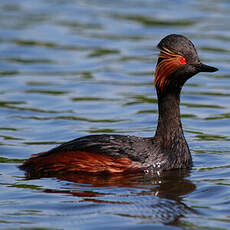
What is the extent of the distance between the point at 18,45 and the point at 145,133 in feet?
30.5

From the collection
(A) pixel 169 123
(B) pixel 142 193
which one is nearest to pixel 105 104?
(A) pixel 169 123

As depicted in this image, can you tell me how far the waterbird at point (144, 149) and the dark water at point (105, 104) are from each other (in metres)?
0.25

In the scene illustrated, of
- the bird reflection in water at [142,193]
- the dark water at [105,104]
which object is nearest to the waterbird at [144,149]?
the bird reflection in water at [142,193]

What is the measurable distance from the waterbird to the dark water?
251mm

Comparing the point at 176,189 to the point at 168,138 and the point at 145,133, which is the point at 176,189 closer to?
the point at 168,138

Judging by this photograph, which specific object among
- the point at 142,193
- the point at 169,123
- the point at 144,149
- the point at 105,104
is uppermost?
the point at 105,104

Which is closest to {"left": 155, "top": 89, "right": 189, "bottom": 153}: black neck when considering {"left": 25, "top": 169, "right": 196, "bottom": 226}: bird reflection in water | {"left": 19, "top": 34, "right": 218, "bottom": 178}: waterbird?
{"left": 19, "top": 34, "right": 218, "bottom": 178}: waterbird

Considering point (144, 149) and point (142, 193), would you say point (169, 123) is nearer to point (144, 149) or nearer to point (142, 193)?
point (144, 149)

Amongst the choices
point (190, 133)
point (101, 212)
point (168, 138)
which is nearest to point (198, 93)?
point (190, 133)

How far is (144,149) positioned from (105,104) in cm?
555

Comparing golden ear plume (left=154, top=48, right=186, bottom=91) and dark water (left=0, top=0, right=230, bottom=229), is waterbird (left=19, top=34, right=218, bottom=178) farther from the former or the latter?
dark water (left=0, top=0, right=230, bottom=229)

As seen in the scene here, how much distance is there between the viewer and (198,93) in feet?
59.6

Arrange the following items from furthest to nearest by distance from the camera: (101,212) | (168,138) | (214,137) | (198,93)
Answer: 1. (198,93)
2. (214,137)
3. (168,138)
4. (101,212)

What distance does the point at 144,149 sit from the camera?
11.8m
